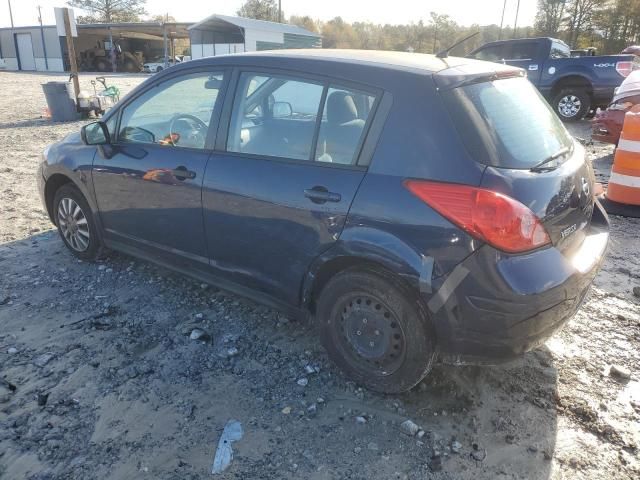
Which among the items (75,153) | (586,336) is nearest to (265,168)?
(75,153)

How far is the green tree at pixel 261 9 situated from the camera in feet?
186

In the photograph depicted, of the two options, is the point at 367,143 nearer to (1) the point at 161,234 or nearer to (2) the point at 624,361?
(1) the point at 161,234

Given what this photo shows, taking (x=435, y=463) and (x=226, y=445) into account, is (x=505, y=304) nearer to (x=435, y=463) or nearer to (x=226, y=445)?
(x=435, y=463)

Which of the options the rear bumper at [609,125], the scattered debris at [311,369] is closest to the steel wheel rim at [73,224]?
the scattered debris at [311,369]

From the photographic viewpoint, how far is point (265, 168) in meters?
2.99

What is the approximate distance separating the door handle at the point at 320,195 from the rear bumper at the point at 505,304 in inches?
29.2

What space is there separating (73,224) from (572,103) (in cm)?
1202

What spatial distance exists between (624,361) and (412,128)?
2.07m

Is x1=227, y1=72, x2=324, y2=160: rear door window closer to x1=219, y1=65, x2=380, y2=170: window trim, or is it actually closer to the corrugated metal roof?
x1=219, y1=65, x2=380, y2=170: window trim

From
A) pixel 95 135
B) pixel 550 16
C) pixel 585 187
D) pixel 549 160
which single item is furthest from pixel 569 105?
pixel 550 16

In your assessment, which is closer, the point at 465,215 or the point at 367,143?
the point at 465,215

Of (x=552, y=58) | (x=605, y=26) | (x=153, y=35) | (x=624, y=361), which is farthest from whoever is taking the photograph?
(x=153, y=35)

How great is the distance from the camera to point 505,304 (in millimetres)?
2322

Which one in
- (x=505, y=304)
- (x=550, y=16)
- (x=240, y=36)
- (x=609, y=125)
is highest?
(x=550, y=16)
